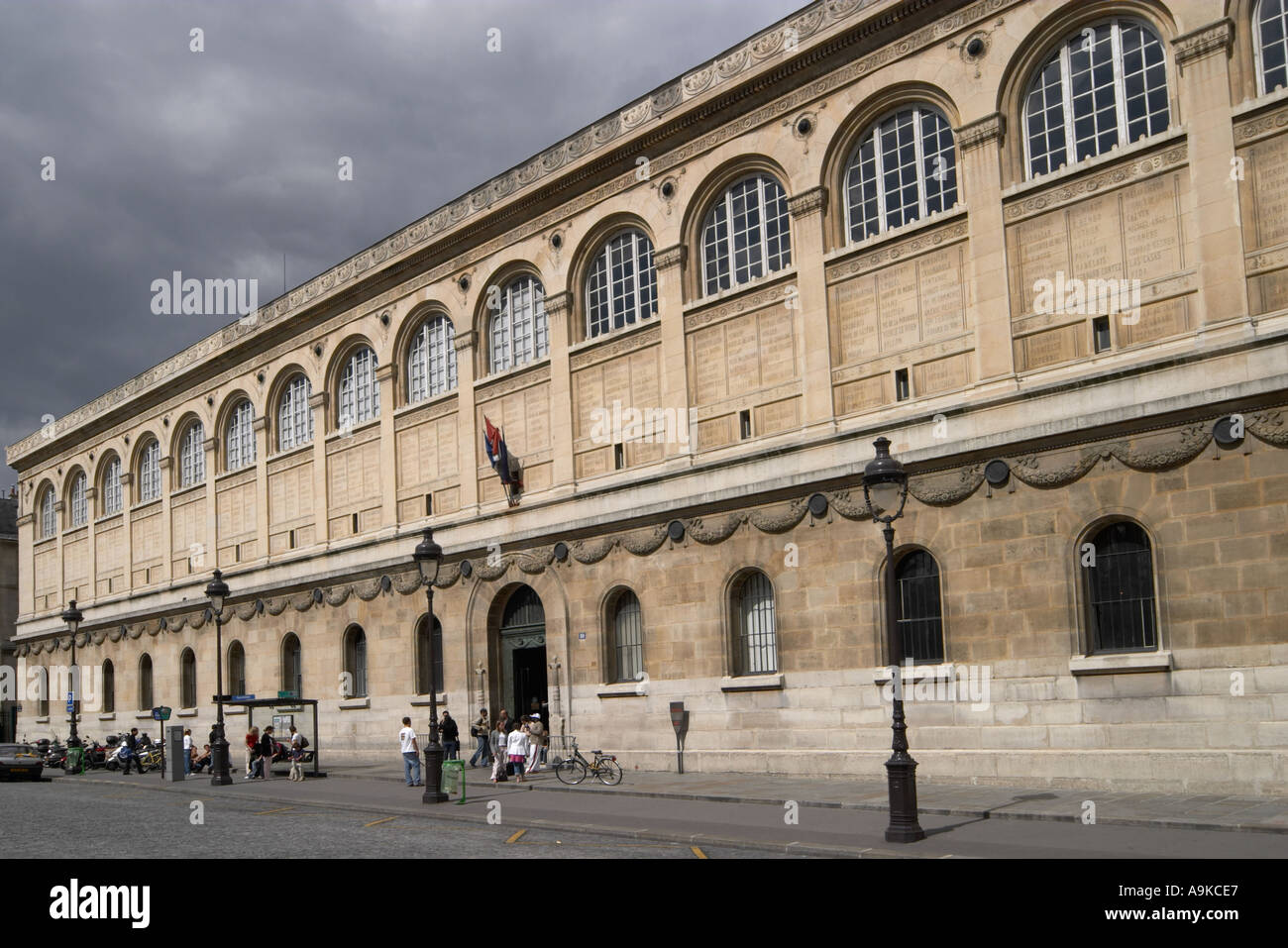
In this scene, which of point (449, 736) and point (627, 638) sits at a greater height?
point (627, 638)

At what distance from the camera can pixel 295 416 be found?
46719mm

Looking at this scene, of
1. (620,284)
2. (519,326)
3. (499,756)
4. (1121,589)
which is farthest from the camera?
(519,326)

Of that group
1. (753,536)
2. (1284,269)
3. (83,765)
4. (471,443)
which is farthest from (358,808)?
(83,765)

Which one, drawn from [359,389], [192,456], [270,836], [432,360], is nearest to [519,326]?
[432,360]

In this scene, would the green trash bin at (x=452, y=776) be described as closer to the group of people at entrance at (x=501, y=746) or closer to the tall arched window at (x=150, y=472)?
the group of people at entrance at (x=501, y=746)

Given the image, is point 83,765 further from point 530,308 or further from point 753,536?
point 753,536

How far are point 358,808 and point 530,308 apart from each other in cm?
1584

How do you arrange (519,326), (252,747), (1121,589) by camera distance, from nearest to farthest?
(1121,589) → (252,747) → (519,326)

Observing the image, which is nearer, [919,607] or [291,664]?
[919,607]

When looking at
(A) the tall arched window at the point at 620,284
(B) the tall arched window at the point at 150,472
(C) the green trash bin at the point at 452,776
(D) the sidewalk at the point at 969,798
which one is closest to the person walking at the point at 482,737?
(D) the sidewalk at the point at 969,798

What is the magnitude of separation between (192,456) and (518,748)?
3013 centimetres

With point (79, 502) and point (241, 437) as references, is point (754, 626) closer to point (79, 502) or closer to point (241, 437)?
point (241, 437)

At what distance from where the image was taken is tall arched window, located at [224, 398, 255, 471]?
49438mm

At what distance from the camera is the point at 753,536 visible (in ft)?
93.4
